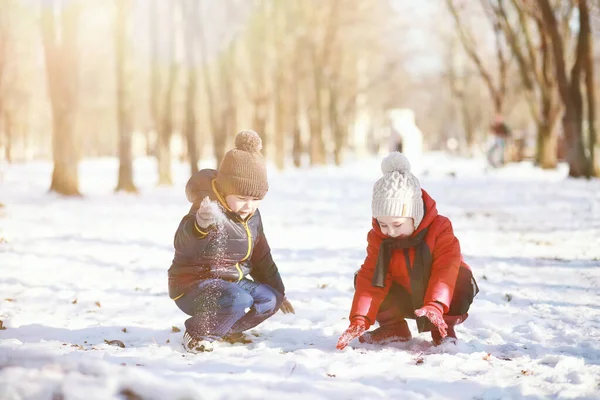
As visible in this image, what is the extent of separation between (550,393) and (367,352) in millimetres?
988

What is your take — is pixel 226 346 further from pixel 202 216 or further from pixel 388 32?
pixel 388 32

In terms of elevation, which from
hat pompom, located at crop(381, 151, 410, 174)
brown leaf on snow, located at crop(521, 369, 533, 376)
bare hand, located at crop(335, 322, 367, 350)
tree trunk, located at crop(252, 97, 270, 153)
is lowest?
brown leaf on snow, located at crop(521, 369, 533, 376)

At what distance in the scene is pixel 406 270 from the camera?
11.3 feet

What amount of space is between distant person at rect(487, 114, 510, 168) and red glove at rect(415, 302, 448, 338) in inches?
725

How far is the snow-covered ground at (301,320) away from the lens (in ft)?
8.64

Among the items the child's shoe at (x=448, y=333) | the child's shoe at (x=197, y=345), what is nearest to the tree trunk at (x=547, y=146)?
the child's shoe at (x=448, y=333)

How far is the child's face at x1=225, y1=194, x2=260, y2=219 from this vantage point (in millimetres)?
3383

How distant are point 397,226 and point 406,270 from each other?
11.1 inches

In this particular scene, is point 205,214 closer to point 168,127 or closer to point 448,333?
point 448,333

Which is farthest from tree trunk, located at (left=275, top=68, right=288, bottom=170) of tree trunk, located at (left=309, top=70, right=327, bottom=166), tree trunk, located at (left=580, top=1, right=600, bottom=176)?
tree trunk, located at (left=580, top=1, right=600, bottom=176)

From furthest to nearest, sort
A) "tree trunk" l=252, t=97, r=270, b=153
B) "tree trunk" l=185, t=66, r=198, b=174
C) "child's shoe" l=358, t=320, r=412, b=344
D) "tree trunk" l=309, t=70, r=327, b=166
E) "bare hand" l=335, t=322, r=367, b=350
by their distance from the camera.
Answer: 1. "tree trunk" l=309, t=70, r=327, b=166
2. "tree trunk" l=252, t=97, r=270, b=153
3. "tree trunk" l=185, t=66, r=198, b=174
4. "child's shoe" l=358, t=320, r=412, b=344
5. "bare hand" l=335, t=322, r=367, b=350

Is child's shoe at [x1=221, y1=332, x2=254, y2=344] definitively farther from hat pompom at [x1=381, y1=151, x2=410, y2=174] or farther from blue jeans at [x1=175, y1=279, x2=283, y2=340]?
hat pompom at [x1=381, y1=151, x2=410, y2=174]

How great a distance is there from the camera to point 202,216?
308cm

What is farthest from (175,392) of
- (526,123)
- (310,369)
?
(526,123)
